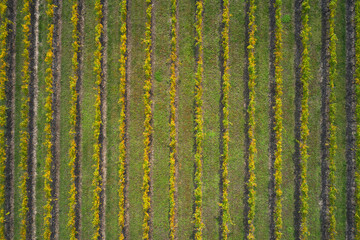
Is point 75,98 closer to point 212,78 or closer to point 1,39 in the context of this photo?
point 1,39

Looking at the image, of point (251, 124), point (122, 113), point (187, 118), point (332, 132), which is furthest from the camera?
point (187, 118)

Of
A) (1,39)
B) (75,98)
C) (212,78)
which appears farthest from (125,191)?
(1,39)

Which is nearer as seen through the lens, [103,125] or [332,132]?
[332,132]

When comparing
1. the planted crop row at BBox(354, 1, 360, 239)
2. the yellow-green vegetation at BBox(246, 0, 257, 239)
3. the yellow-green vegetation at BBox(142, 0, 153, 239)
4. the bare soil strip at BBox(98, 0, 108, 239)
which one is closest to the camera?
the planted crop row at BBox(354, 1, 360, 239)

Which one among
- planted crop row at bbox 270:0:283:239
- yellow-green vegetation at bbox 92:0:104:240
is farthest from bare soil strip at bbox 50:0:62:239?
planted crop row at bbox 270:0:283:239

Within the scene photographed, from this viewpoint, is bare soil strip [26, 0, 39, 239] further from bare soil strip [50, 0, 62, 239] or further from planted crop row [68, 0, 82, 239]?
planted crop row [68, 0, 82, 239]

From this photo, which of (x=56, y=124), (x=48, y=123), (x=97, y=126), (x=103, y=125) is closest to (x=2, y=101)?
(x=48, y=123)

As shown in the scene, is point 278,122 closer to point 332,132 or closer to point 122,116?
point 332,132
